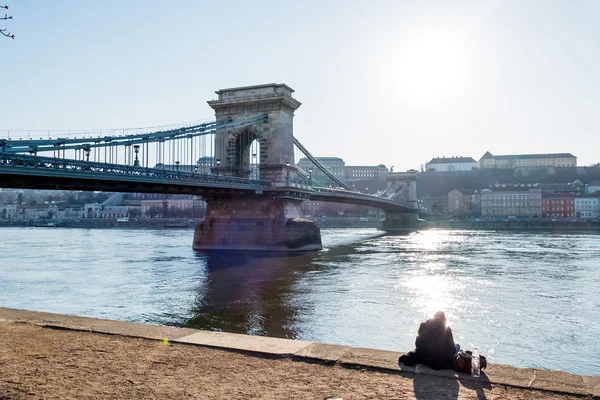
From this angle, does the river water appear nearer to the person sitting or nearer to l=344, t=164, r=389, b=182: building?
the person sitting

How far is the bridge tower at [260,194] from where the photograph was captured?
35.6 m

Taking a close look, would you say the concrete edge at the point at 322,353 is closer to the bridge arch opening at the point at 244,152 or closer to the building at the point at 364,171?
the bridge arch opening at the point at 244,152

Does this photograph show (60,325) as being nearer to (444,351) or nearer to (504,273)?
(444,351)

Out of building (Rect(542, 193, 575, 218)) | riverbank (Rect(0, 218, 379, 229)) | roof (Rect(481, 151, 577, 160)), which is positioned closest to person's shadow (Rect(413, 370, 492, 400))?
riverbank (Rect(0, 218, 379, 229))

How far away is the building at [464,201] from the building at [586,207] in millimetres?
19361

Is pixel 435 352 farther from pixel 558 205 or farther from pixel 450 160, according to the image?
pixel 450 160

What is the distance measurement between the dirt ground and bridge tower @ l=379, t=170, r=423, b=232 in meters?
74.4

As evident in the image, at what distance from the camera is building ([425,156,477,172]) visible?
500ft

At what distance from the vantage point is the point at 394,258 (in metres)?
31.2

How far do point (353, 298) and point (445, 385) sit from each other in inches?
430

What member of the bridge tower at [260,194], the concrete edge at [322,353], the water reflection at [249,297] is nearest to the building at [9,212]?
the bridge tower at [260,194]

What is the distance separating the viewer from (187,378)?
519 centimetres

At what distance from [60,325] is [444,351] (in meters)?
5.31

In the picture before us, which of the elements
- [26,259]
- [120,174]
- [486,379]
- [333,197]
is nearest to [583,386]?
[486,379]
